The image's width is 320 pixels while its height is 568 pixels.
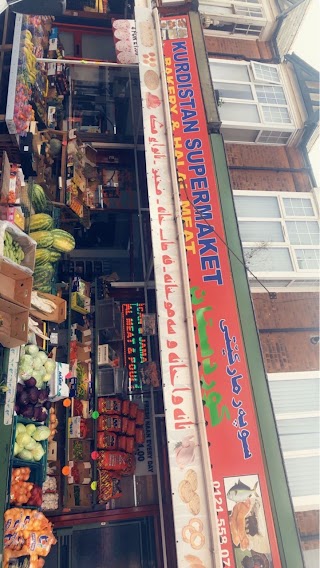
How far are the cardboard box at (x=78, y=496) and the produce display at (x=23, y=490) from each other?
2.33m

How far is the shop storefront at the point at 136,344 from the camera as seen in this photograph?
7.43 meters

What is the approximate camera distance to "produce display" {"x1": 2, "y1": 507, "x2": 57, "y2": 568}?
270 inches

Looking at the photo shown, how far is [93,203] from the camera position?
13.3 meters

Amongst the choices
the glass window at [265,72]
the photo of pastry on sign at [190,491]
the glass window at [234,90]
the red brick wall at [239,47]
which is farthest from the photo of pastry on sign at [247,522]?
the red brick wall at [239,47]

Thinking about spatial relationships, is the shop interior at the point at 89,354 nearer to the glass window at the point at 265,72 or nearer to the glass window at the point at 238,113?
the glass window at the point at 238,113

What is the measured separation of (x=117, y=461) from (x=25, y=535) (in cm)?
369

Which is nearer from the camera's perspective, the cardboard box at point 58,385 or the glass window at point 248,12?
the cardboard box at point 58,385

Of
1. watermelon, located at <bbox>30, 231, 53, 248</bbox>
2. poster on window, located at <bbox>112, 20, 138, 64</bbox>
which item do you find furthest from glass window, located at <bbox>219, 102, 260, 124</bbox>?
watermelon, located at <bbox>30, 231, 53, 248</bbox>

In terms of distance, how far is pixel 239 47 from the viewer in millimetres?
14570

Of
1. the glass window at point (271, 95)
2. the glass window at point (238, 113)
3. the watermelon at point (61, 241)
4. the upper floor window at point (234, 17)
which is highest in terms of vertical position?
the upper floor window at point (234, 17)

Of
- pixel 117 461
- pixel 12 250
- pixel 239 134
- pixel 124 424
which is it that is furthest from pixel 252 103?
pixel 117 461

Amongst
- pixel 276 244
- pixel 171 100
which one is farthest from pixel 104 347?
pixel 171 100

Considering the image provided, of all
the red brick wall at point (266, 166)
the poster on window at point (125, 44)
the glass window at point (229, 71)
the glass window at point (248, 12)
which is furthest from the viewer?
the glass window at point (248, 12)

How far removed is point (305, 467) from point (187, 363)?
4280 mm
